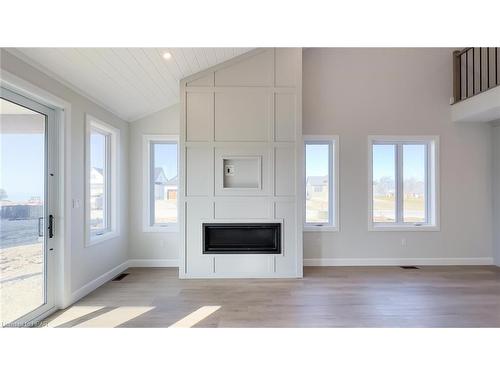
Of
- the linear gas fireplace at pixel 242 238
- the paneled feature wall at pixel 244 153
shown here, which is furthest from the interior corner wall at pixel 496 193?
the linear gas fireplace at pixel 242 238

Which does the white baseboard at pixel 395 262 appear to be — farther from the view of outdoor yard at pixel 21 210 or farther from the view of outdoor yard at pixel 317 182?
the view of outdoor yard at pixel 21 210

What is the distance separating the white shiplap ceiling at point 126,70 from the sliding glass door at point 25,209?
0.46 meters

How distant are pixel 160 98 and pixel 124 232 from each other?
2.35m

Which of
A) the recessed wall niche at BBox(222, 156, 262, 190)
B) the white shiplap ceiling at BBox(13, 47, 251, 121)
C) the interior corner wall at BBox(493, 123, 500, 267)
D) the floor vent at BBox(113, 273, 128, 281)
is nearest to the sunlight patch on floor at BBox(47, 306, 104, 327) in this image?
the floor vent at BBox(113, 273, 128, 281)

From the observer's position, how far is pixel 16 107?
8.23ft

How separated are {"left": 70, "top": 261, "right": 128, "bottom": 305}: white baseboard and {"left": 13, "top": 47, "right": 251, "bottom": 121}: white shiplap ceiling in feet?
8.13

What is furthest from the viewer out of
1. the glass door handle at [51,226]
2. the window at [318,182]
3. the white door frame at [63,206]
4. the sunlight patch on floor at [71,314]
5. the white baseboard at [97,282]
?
the window at [318,182]

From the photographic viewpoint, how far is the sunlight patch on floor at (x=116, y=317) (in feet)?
8.83

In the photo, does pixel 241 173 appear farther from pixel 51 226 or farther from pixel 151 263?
pixel 51 226

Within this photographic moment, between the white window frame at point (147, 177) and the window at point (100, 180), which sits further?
the white window frame at point (147, 177)
